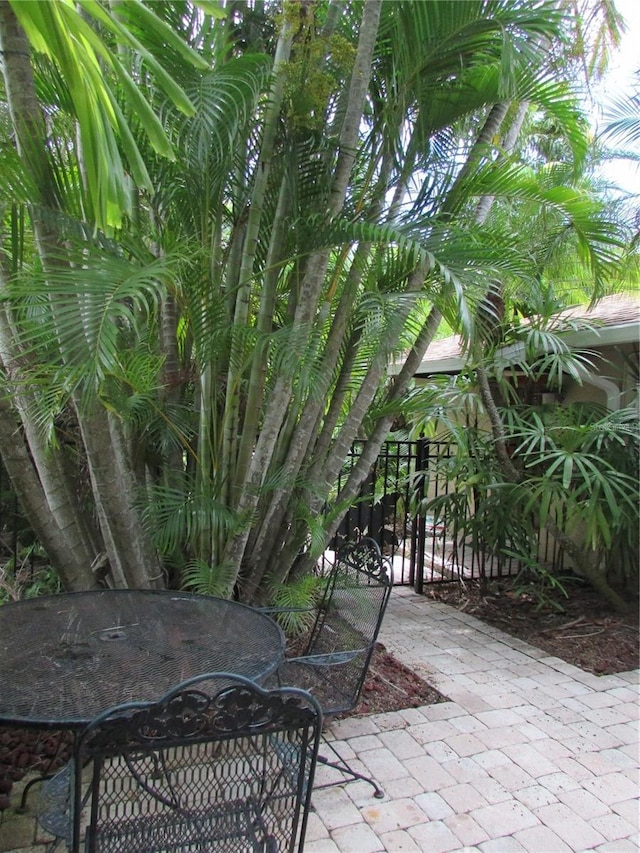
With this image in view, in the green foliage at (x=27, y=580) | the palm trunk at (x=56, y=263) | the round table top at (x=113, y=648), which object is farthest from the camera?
the green foliage at (x=27, y=580)

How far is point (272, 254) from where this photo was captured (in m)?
3.24

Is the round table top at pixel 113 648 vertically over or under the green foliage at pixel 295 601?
over

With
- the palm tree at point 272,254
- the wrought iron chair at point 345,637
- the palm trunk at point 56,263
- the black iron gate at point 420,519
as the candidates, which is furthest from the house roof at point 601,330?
the palm trunk at point 56,263

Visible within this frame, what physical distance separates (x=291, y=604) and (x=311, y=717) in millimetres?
1919

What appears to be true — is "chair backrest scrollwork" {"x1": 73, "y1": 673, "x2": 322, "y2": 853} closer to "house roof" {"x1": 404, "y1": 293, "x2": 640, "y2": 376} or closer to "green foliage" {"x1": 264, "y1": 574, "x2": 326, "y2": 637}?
"green foliage" {"x1": 264, "y1": 574, "x2": 326, "y2": 637}

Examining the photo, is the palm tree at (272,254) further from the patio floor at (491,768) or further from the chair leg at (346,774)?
the patio floor at (491,768)

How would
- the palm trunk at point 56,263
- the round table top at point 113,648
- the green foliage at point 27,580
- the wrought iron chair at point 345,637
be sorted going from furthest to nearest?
the green foliage at point 27,580
the wrought iron chair at point 345,637
the palm trunk at point 56,263
the round table top at point 113,648

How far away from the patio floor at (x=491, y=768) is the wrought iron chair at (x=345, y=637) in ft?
0.65

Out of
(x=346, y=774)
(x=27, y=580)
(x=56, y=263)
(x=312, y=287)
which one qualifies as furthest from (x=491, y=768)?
(x=27, y=580)

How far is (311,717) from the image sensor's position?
152 centimetres

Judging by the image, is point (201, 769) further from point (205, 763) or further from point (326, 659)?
point (326, 659)

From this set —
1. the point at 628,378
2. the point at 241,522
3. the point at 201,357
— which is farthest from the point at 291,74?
the point at 628,378

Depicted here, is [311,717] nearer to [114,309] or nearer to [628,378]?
[114,309]

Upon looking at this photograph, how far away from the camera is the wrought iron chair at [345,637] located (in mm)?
2604
